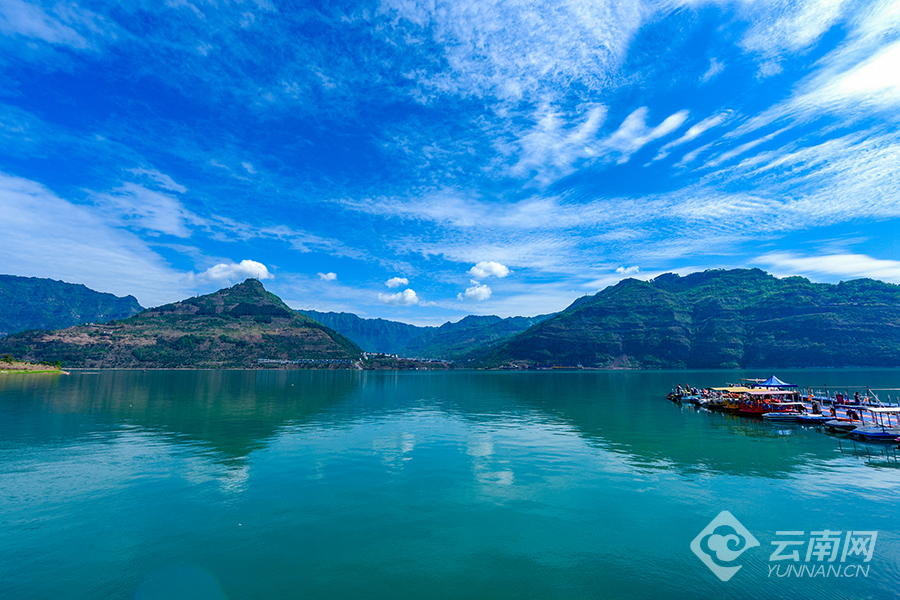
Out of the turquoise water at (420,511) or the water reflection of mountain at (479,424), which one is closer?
the turquoise water at (420,511)

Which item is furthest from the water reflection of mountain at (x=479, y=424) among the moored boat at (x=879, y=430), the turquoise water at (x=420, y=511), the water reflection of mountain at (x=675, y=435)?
the moored boat at (x=879, y=430)

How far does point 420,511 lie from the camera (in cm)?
2478

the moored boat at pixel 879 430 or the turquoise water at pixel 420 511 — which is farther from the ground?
the moored boat at pixel 879 430

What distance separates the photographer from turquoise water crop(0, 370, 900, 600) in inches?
655

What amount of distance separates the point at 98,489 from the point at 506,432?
42.4 m

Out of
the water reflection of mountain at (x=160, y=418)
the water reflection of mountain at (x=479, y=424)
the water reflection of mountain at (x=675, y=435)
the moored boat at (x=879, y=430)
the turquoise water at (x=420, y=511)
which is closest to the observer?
the turquoise water at (x=420, y=511)

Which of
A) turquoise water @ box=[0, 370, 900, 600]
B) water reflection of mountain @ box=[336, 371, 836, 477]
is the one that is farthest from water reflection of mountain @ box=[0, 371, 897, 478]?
turquoise water @ box=[0, 370, 900, 600]

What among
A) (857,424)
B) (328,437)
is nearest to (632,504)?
(328,437)

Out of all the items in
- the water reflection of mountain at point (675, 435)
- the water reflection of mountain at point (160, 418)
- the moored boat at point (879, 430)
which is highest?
the moored boat at point (879, 430)

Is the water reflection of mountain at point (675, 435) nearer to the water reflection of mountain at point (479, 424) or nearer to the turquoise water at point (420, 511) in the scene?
the water reflection of mountain at point (479, 424)

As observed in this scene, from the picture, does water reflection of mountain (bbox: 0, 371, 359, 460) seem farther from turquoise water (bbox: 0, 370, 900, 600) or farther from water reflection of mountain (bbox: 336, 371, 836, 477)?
water reflection of mountain (bbox: 336, 371, 836, 477)

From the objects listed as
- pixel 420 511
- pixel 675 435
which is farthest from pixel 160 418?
pixel 675 435

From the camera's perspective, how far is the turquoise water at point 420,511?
54.6 ft

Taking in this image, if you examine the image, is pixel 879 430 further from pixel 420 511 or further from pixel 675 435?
pixel 420 511
